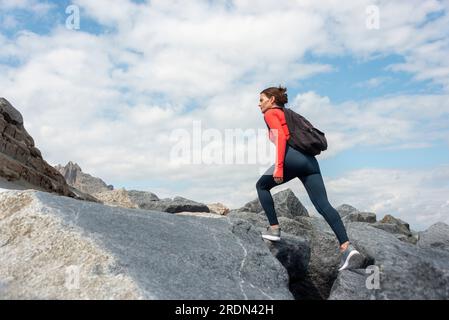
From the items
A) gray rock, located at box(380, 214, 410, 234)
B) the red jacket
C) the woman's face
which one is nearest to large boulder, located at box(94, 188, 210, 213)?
gray rock, located at box(380, 214, 410, 234)

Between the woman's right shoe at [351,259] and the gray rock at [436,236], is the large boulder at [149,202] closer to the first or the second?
the gray rock at [436,236]

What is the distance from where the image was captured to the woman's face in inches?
301

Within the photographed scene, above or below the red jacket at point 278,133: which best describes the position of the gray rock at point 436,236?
below

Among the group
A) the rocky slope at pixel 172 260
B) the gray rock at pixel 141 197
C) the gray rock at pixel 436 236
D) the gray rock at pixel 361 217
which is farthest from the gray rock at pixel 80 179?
the rocky slope at pixel 172 260

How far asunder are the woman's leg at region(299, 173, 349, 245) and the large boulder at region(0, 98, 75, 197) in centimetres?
1150

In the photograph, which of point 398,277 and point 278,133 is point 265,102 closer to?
point 278,133

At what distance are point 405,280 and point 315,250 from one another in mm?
2879

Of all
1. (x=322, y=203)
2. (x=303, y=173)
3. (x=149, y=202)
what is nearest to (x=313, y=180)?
(x=303, y=173)

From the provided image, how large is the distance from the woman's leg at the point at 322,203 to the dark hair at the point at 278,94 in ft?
4.31

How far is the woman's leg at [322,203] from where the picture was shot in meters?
7.28

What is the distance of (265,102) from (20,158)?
12202 mm

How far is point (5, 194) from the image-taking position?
292 inches

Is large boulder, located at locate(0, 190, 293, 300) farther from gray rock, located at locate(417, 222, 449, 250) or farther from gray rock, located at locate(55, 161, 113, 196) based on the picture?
gray rock, located at locate(55, 161, 113, 196)

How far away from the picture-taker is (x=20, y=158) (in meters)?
16.8
